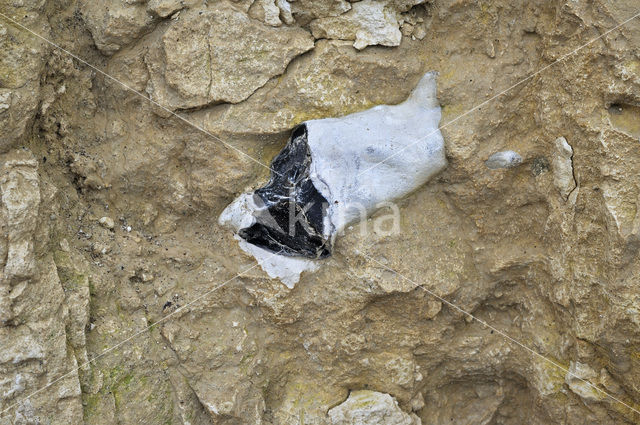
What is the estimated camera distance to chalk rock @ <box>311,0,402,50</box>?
9.47 feet

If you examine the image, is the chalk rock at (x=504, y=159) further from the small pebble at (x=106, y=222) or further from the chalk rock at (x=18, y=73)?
the chalk rock at (x=18, y=73)

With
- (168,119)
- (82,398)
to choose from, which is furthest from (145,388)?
(168,119)

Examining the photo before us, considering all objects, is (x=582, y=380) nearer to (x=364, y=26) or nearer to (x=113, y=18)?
(x=364, y=26)

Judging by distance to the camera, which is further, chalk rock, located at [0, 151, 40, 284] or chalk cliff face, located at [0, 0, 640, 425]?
chalk cliff face, located at [0, 0, 640, 425]

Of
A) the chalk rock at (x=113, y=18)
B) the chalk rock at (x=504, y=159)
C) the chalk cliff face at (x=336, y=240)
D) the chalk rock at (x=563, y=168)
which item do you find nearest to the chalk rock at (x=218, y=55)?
the chalk cliff face at (x=336, y=240)

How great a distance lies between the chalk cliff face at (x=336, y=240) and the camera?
2.66 metres

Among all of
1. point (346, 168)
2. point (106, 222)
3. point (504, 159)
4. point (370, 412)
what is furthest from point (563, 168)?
point (106, 222)

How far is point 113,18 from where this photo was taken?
2.87m

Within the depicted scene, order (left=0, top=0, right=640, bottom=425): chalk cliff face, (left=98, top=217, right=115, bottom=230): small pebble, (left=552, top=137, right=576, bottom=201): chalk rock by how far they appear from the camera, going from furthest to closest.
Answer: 1. (left=98, top=217, right=115, bottom=230): small pebble
2. (left=552, top=137, right=576, bottom=201): chalk rock
3. (left=0, top=0, right=640, bottom=425): chalk cliff face

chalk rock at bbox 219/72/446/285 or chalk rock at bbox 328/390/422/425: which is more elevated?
chalk rock at bbox 219/72/446/285

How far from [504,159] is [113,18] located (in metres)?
1.88

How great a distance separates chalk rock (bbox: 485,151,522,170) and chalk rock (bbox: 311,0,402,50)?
69cm

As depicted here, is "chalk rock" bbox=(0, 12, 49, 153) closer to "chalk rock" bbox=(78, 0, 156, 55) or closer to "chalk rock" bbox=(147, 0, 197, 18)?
"chalk rock" bbox=(78, 0, 156, 55)

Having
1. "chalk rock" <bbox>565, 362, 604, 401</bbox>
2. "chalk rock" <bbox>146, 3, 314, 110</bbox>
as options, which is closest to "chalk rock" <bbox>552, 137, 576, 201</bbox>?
"chalk rock" <bbox>565, 362, 604, 401</bbox>
